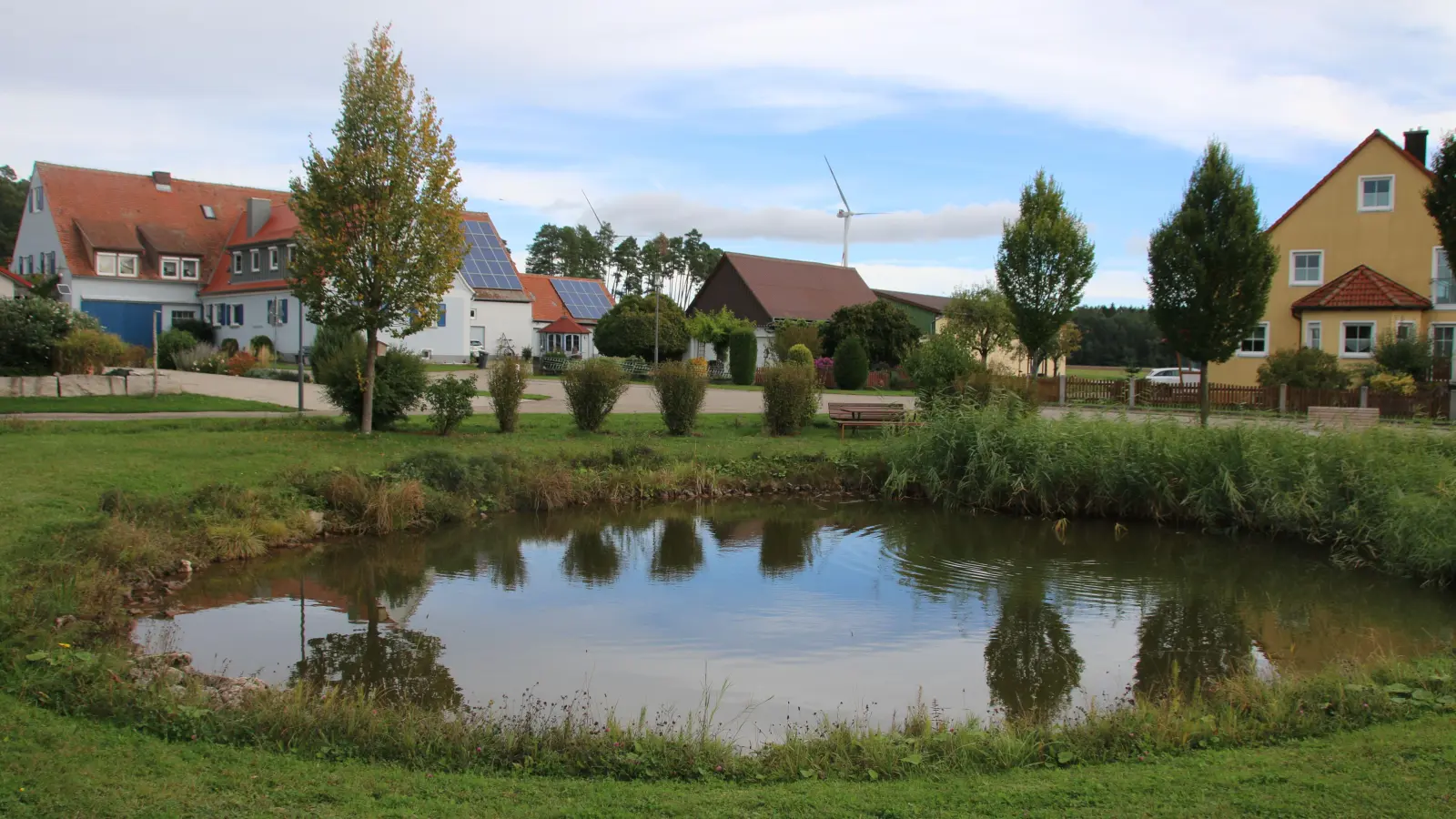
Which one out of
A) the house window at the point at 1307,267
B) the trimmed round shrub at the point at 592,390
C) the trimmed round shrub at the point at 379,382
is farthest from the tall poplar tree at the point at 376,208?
the house window at the point at 1307,267

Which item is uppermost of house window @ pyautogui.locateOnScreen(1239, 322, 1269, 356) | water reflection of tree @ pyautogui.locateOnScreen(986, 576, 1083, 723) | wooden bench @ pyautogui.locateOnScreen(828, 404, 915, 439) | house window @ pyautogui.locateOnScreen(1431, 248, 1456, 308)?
house window @ pyautogui.locateOnScreen(1431, 248, 1456, 308)

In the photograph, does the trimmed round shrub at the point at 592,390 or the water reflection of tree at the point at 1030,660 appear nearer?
the water reflection of tree at the point at 1030,660

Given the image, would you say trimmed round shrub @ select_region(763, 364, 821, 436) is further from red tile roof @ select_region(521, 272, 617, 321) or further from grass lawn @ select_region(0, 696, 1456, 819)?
red tile roof @ select_region(521, 272, 617, 321)

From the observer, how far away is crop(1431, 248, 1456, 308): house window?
114 ft

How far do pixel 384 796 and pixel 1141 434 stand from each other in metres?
14.1

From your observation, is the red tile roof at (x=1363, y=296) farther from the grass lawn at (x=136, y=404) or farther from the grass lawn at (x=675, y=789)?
the grass lawn at (x=675, y=789)

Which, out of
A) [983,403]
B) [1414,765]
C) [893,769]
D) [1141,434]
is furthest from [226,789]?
[983,403]

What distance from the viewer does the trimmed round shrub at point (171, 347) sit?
38781 mm

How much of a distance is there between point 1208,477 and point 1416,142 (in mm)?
33922

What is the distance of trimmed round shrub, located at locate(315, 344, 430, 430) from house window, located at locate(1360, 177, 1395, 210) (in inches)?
1371

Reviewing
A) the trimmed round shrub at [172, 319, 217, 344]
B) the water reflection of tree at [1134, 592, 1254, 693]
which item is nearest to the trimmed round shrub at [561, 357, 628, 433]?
the water reflection of tree at [1134, 592, 1254, 693]

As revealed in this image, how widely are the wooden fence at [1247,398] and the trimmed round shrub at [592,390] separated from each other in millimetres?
10248

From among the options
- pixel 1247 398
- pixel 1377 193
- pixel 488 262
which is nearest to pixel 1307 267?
pixel 1377 193

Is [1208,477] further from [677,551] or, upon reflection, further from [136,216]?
[136,216]
